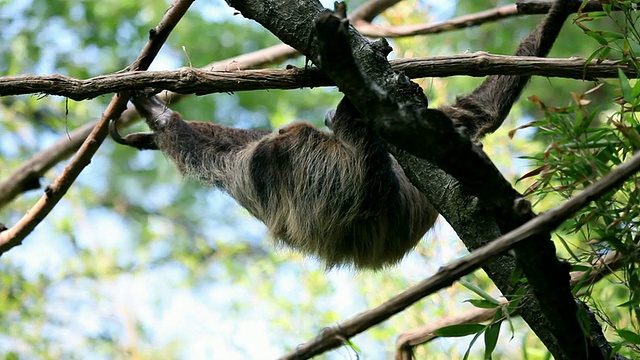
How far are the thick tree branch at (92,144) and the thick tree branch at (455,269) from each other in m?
2.47

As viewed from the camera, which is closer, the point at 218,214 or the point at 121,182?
the point at 121,182

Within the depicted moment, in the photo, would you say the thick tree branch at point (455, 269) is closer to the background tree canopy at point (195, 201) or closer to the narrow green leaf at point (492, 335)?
the narrow green leaf at point (492, 335)

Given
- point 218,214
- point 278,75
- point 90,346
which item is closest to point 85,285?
point 90,346

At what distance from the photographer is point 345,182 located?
14.1ft

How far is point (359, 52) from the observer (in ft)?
9.46

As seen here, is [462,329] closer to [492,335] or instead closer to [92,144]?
[492,335]

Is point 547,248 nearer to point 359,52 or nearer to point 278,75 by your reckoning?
point 359,52

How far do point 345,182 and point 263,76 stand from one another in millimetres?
1279

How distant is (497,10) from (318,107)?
5.05m

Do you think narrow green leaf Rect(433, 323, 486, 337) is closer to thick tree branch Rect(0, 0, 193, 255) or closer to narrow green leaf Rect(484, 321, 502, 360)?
narrow green leaf Rect(484, 321, 502, 360)

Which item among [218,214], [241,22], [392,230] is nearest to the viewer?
[392,230]

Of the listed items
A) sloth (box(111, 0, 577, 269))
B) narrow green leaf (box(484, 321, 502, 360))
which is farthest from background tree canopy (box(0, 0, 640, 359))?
narrow green leaf (box(484, 321, 502, 360))

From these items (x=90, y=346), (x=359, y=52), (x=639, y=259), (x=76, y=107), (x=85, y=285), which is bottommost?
(x=639, y=259)

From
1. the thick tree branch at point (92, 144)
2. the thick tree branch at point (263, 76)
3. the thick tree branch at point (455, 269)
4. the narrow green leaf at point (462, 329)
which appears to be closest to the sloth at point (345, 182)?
the thick tree branch at point (92, 144)
